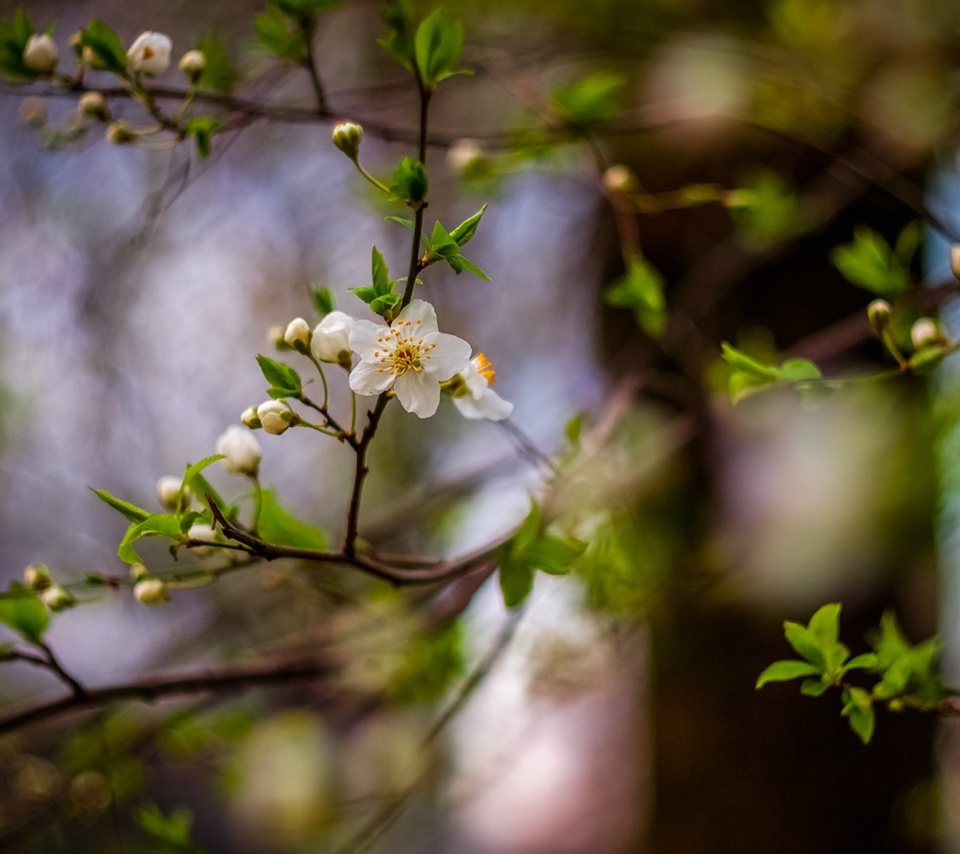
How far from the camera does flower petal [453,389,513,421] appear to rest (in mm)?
495

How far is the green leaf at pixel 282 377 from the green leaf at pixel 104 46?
30 centimetres

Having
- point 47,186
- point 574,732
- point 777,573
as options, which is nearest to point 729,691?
point 777,573

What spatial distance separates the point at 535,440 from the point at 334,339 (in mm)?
889

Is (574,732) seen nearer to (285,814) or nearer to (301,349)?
(285,814)

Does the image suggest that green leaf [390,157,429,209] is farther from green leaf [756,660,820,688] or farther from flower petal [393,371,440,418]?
green leaf [756,660,820,688]

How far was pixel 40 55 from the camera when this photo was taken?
562mm

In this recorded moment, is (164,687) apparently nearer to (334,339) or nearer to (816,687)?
(334,339)

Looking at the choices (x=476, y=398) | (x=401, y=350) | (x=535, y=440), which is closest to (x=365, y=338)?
(x=401, y=350)

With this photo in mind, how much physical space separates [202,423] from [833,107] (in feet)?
4.38

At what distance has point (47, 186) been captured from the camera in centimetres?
148

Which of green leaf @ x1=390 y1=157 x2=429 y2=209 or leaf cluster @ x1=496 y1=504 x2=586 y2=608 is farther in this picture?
leaf cluster @ x1=496 y1=504 x2=586 y2=608

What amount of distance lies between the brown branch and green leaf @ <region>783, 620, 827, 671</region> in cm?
42

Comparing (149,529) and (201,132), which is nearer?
(149,529)

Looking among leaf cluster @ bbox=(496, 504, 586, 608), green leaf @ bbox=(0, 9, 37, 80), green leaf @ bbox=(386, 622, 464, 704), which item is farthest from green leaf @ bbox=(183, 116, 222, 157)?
green leaf @ bbox=(386, 622, 464, 704)
